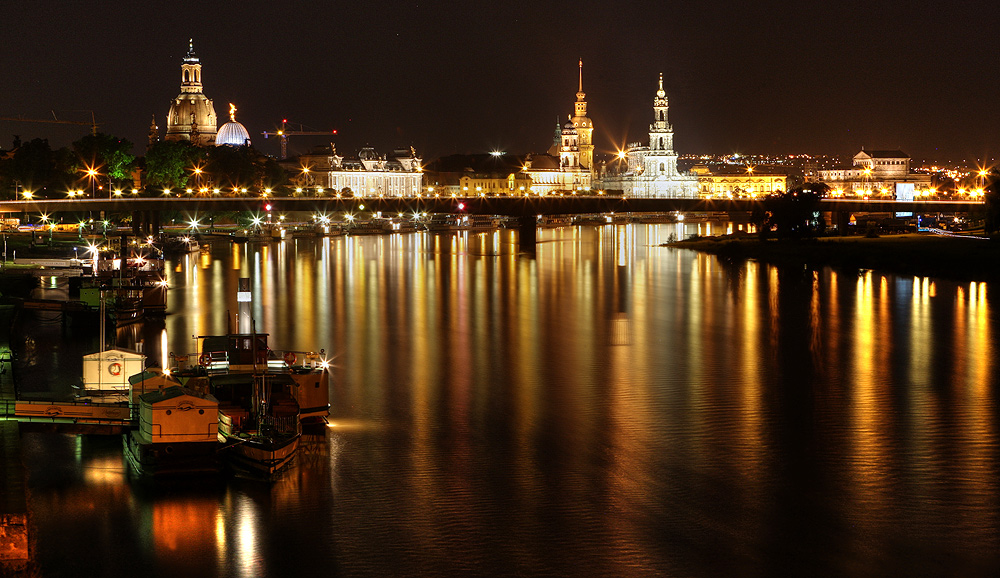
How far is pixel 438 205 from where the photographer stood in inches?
3135

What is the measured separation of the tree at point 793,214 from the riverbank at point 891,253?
1.63m

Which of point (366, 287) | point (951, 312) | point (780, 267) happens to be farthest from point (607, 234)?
point (951, 312)

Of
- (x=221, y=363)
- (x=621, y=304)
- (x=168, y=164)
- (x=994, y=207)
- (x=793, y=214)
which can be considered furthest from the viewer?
(x=168, y=164)

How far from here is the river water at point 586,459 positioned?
673 inches

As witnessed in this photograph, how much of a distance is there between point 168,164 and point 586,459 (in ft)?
279

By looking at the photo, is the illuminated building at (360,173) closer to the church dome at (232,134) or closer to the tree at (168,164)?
the church dome at (232,134)

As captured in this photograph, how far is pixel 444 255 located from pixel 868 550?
218ft

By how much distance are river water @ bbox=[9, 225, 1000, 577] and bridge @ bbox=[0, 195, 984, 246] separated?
3180cm

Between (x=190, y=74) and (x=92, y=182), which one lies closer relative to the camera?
(x=92, y=182)

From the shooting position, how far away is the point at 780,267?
66.3 m

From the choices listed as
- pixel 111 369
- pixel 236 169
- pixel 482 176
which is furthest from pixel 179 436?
pixel 482 176

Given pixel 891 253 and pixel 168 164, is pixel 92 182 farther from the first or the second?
pixel 891 253

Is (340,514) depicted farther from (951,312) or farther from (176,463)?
(951,312)

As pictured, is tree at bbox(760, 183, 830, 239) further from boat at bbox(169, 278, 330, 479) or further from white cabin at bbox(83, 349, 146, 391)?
white cabin at bbox(83, 349, 146, 391)
